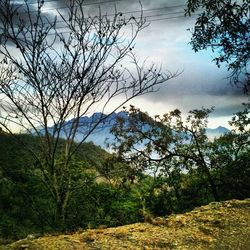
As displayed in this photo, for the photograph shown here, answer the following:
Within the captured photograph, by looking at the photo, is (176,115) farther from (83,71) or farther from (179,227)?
(179,227)

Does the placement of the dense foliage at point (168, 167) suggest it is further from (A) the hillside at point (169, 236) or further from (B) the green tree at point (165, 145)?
(A) the hillside at point (169, 236)

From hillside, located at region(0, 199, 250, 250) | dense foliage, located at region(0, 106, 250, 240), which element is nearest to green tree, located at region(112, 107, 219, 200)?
dense foliage, located at region(0, 106, 250, 240)

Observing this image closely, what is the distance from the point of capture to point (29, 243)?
229 inches

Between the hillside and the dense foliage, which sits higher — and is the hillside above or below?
below

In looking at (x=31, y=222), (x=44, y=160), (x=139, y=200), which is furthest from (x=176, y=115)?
(x=31, y=222)

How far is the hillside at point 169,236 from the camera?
569 centimetres

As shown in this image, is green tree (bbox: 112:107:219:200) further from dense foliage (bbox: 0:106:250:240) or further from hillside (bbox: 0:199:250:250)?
hillside (bbox: 0:199:250:250)

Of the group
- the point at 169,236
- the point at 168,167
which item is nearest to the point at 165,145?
the point at 168,167

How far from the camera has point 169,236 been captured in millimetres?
5977

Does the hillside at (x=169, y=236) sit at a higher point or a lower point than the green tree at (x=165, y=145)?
lower

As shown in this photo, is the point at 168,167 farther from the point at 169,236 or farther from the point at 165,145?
the point at 169,236

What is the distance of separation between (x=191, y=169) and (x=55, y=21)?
31.8 ft

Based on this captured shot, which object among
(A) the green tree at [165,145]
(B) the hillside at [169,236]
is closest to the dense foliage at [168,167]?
(A) the green tree at [165,145]

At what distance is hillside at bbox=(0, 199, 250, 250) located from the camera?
5.69 meters
